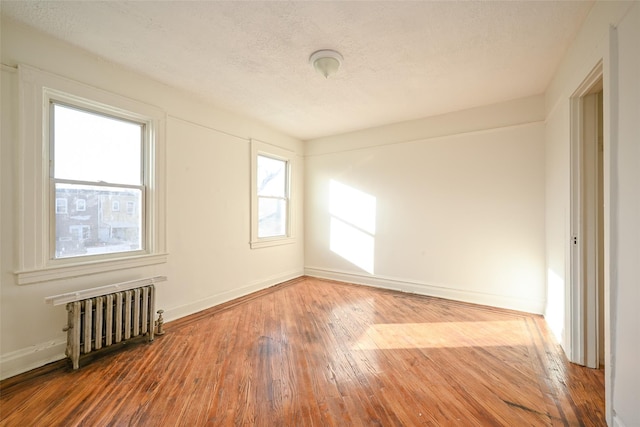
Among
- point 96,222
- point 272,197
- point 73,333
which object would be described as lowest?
point 73,333

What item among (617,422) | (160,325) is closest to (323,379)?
(617,422)

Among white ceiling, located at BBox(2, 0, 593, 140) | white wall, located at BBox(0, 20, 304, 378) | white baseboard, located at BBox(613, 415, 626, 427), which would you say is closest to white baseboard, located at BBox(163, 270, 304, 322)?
white wall, located at BBox(0, 20, 304, 378)

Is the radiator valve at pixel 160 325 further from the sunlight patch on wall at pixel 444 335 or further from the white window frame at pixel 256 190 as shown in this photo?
the sunlight patch on wall at pixel 444 335

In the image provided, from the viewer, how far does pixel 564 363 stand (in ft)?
7.57

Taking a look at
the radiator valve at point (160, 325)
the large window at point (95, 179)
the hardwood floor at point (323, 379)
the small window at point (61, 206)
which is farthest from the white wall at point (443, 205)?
the small window at point (61, 206)

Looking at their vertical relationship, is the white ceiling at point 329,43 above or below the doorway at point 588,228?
above

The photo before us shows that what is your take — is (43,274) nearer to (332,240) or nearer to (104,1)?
(104,1)

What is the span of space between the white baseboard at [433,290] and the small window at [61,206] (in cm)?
384

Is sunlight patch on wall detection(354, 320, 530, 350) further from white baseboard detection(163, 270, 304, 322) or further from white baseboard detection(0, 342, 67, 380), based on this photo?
white baseboard detection(0, 342, 67, 380)

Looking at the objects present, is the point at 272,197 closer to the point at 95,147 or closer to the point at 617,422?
the point at 95,147

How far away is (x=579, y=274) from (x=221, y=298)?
391cm

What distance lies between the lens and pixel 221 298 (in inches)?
151

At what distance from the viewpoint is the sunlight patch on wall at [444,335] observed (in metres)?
2.67

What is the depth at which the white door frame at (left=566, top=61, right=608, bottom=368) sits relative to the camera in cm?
223
